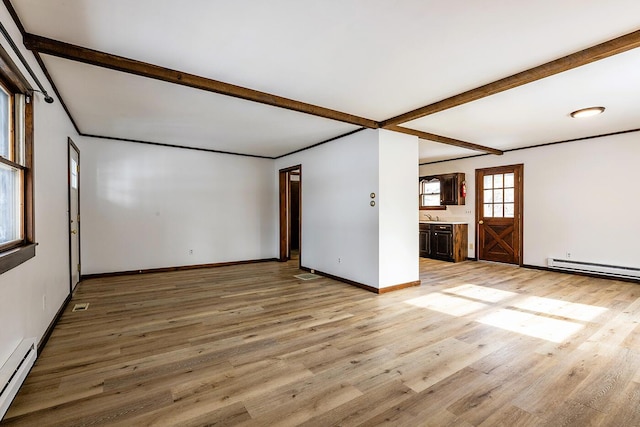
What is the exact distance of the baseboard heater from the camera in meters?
5.30

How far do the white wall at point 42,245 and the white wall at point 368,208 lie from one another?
3.83 m

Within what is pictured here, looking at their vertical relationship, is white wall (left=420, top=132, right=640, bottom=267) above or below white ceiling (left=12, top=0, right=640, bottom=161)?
below

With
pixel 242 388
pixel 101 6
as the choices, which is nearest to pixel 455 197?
pixel 242 388

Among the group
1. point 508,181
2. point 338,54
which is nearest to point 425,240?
point 508,181

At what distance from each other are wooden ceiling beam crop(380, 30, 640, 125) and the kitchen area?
4.20 m

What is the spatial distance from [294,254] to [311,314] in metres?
5.03

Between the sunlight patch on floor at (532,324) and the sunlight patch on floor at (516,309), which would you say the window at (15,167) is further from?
the sunlight patch on floor at (532,324)

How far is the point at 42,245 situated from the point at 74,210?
2.28 meters

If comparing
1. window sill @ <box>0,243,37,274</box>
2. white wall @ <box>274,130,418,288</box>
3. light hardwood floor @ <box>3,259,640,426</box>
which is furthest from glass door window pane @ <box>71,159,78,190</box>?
white wall @ <box>274,130,418,288</box>

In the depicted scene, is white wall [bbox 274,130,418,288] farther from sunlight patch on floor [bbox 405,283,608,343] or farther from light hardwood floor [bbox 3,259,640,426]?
sunlight patch on floor [bbox 405,283,608,343]

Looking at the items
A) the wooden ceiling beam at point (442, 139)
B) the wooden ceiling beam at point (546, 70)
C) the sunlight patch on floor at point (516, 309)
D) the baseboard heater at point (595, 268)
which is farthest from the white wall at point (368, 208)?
the baseboard heater at point (595, 268)

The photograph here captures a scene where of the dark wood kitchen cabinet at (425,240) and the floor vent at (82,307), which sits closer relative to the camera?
the floor vent at (82,307)

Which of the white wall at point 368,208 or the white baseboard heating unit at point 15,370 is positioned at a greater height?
the white wall at point 368,208

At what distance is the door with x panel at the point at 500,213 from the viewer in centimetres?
679
